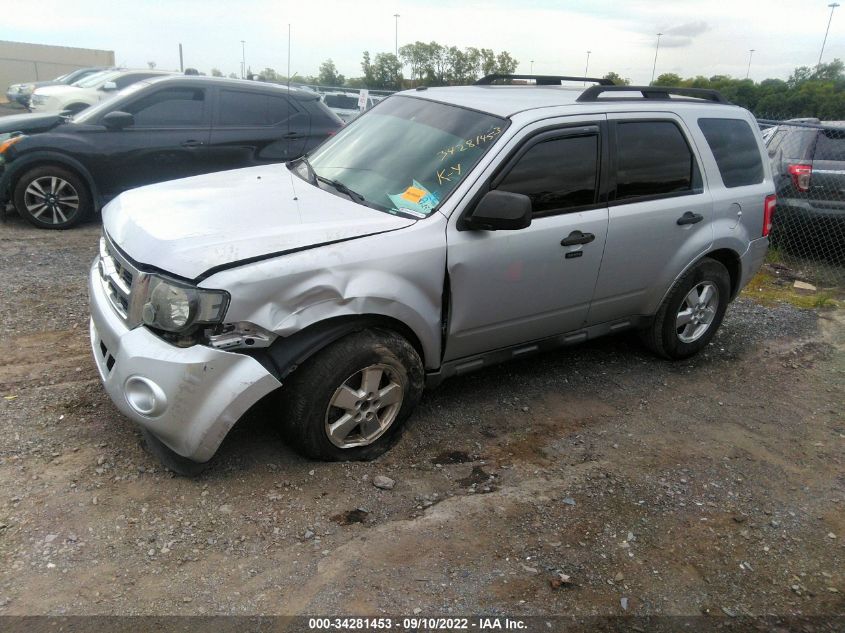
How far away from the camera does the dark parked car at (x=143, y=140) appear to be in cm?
733

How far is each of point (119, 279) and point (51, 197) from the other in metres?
4.99

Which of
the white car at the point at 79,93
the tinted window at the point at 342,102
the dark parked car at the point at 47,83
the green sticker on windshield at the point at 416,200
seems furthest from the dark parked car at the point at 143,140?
the dark parked car at the point at 47,83

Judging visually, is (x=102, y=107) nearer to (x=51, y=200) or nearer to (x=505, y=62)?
(x=51, y=200)

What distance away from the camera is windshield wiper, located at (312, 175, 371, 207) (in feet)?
12.1

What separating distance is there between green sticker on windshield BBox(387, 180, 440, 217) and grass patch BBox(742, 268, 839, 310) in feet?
15.5

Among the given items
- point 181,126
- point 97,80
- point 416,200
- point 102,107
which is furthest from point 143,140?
point 97,80

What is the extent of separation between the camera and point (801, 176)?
26.8 ft

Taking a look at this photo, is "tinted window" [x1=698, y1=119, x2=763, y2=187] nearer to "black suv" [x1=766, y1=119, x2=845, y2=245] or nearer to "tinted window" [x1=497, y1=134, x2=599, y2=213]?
"tinted window" [x1=497, y1=134, x2=599, y2=213]

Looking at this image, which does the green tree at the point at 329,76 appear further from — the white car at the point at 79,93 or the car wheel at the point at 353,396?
the car wheel at the point at 353,396

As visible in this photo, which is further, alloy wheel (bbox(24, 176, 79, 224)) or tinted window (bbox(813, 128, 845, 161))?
tinted window (bbox(813, 128, 845, 161))

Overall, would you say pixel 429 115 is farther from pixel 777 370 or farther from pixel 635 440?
pixel 777 370

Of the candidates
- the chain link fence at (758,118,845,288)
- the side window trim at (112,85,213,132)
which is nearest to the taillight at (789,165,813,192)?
the chain link fence at (758,118,845,288)

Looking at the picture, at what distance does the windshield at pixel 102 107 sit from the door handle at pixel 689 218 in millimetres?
6232

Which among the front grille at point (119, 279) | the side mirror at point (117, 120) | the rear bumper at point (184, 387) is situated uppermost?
the side mirror at point (117, 120)
